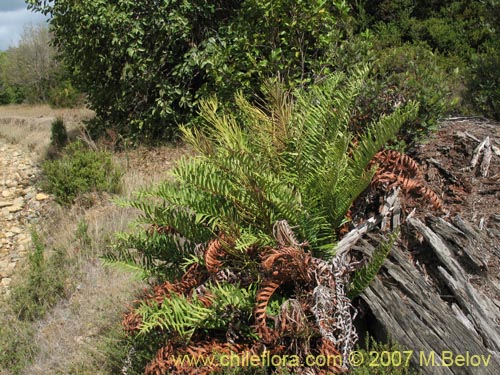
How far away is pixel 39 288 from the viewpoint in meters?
5.23

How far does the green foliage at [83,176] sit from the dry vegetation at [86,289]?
154 mm

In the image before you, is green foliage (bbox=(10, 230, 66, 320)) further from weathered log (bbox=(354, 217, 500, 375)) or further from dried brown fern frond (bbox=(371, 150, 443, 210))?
dried brown fern frond (bbox=(371, 150, 443, 210))

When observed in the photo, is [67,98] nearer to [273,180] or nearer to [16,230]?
[16,230]

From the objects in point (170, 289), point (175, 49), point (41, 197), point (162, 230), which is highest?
point (175, 49)

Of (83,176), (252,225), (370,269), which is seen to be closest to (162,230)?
(252,225)

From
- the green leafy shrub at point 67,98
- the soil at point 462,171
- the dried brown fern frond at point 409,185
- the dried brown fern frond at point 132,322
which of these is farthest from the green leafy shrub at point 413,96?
the green leafy shrub at point 67,98

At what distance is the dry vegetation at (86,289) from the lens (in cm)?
408

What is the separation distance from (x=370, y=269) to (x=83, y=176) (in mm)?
5336

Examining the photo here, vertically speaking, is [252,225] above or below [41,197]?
above

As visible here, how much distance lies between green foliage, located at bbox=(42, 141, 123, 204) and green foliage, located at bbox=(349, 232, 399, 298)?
4.83 meters

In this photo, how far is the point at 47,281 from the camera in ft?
17.3

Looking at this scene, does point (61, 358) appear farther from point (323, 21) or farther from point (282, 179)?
point (323, 21)

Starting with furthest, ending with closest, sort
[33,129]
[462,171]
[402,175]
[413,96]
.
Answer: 1. [33,129]
2. [413,96]
3. [462,171]
4. [402,175]

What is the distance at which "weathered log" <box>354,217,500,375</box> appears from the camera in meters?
2.76
